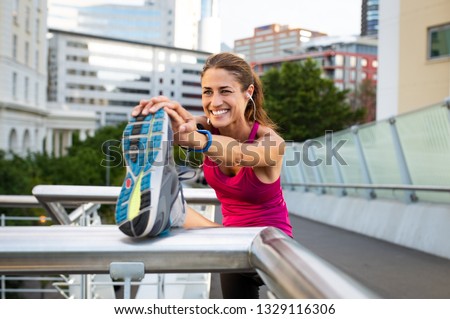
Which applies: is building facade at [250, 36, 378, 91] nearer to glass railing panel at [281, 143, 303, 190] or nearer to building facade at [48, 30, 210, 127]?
building facade at [48, 30, 210, 127]

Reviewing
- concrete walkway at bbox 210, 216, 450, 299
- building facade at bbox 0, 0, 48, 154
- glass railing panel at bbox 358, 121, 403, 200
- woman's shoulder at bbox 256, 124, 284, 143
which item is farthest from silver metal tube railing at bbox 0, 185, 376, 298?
building facade at bbox 0, 0, 48, 154

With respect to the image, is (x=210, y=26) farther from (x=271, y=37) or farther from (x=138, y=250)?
(x=271, y=37)

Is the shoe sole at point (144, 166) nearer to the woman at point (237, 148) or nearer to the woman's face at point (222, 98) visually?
the woman at point (237, 148)

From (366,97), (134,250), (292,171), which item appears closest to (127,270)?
(134,250)

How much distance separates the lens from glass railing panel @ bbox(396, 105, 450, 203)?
21.7ft

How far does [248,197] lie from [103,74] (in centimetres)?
10985

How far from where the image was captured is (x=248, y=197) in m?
2.12

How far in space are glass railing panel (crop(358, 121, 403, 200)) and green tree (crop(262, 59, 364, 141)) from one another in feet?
96.5

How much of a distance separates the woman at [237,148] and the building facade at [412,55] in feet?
50.7

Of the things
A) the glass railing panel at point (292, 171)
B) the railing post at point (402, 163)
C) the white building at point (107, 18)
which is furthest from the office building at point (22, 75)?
the railing post at point (402, 163)

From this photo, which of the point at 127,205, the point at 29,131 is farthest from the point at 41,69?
the point at 127,205
